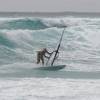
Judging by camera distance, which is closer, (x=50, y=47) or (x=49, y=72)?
(x=49, y=72)

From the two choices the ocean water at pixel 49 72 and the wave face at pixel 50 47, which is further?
the wave face at pixel 50 47

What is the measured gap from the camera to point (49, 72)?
19.3 meters

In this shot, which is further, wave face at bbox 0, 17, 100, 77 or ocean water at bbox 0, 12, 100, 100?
wave face at bbox 0, 17, 100, 77

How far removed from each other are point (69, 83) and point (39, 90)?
5.57 ft

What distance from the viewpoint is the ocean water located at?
14.1 meters

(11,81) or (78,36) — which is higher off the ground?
(11,81)

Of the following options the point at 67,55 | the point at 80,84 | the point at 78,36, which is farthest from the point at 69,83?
the point at 78,36

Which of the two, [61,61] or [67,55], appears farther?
[67,55]

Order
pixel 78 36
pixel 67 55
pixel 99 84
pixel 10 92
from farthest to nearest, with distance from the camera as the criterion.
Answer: pixel 78 36 → pixel 67 55 → pixel 99 84 → pixel 10 92

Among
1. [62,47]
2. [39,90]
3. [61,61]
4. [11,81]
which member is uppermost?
[39,90]

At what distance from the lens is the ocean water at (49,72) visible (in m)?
14.1

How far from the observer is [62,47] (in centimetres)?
3125

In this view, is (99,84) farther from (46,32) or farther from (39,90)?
(46,32)

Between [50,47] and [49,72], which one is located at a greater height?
[49,72]
